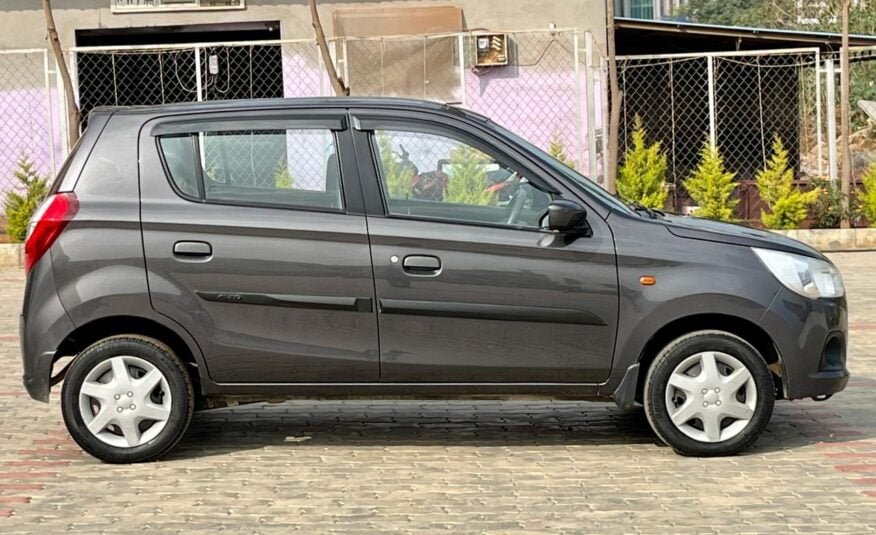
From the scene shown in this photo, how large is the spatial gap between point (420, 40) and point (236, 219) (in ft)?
46.0

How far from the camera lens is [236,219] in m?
7.36

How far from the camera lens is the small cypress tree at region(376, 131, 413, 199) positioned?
24.4 ft

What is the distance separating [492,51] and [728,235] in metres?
14.5

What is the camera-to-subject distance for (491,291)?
7277 millimetres

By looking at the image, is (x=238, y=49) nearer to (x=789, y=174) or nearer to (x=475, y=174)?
(x=789, y=174)

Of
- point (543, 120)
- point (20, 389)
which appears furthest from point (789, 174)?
point (20, 389)

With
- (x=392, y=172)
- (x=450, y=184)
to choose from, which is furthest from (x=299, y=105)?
(x=450, y=184)

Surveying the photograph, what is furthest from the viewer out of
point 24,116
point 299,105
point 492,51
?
point 24,116

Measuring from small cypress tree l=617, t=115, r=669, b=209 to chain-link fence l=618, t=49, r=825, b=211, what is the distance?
370 cm

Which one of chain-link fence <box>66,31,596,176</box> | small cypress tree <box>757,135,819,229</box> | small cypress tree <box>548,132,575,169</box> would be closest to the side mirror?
small cypress tree <box>548,132,575,169</box>

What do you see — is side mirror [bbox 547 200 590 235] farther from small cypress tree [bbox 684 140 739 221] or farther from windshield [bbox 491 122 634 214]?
small cypress tree [bbox 684 140 739 221]

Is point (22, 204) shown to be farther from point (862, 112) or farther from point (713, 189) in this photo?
point (862, 112)

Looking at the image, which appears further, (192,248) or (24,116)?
(24,116)

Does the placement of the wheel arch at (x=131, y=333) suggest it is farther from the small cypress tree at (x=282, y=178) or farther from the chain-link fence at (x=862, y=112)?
the chain-link fence at (x=862, y=112)
